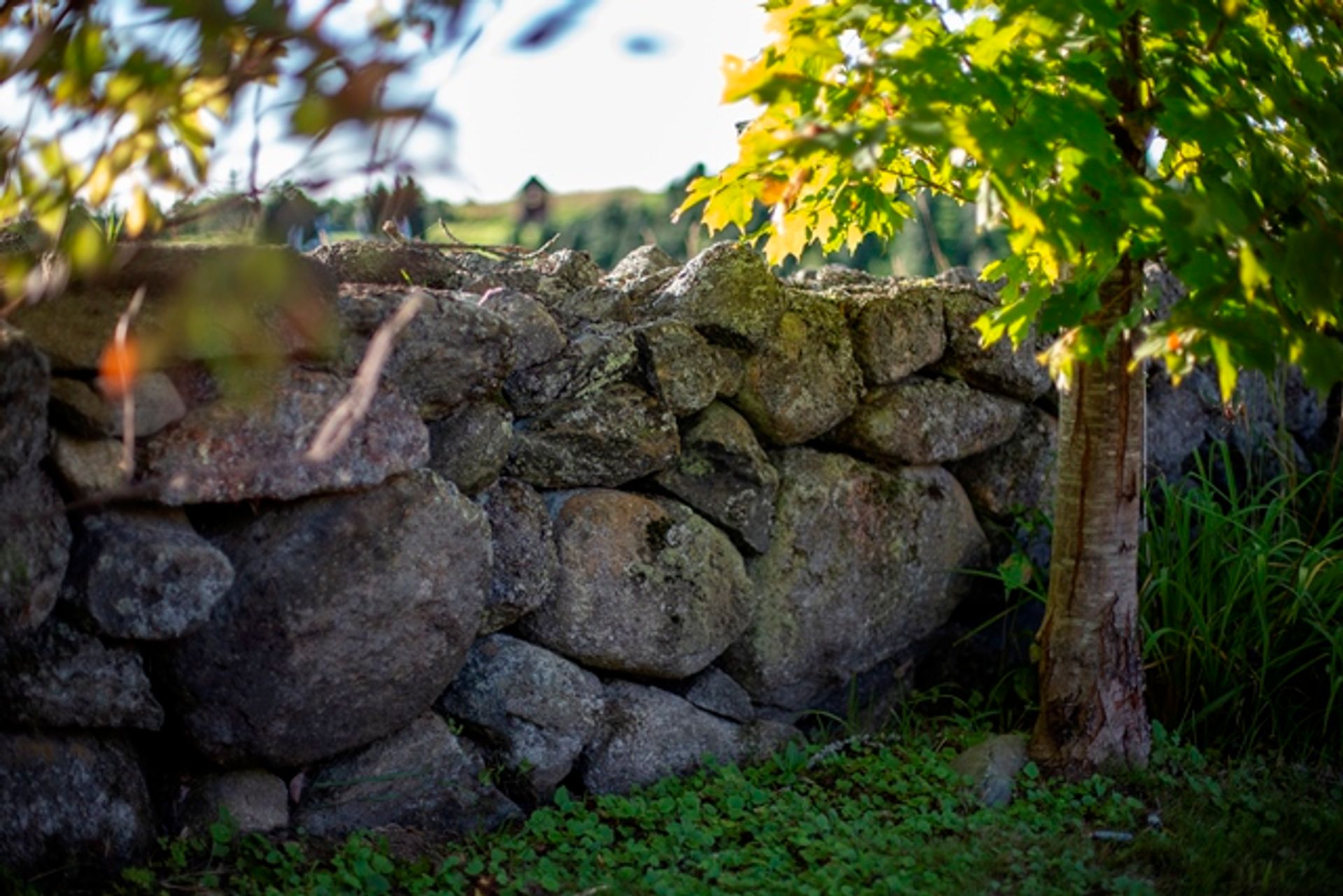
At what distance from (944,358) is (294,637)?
6.80ft

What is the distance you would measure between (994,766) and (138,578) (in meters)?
2.06

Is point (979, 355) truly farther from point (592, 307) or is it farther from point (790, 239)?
point (592, 307)

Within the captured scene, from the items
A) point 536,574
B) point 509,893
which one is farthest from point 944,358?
point 509,893

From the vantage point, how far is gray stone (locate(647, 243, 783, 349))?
323 centimetres

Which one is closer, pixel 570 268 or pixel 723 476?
pixel 723 476

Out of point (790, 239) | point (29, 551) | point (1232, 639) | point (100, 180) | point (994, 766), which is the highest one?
point (100, 180)

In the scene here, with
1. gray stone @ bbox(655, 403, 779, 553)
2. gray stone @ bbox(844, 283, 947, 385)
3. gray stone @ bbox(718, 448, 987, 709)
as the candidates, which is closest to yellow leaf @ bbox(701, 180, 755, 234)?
gray stone @ bbox(655, 403, 779, 553)

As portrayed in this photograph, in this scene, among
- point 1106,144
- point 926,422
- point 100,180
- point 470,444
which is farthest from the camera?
point 926,422

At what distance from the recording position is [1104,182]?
87.2 inches

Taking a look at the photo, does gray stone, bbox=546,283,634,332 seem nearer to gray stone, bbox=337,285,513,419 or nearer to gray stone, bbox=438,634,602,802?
gray stone, bbox=337,285,513,419

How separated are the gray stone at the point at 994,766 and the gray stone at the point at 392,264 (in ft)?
5.89

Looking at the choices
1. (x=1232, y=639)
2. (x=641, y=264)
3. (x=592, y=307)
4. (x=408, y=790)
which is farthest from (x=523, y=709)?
(x=1232, y=639)

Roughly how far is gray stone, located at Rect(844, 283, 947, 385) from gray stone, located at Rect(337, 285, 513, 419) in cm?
112

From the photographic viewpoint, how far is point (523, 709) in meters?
2.89
